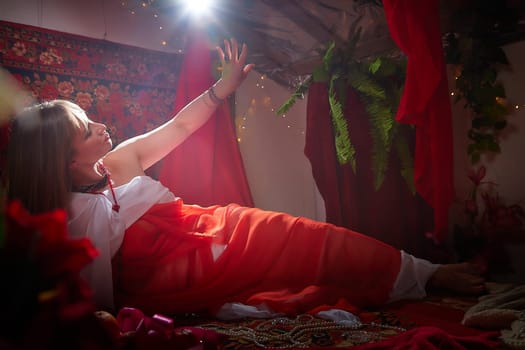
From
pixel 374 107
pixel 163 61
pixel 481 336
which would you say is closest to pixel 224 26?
pixel 163 61

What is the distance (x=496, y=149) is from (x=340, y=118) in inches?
27.2

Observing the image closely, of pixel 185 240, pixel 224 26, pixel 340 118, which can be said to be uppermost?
pixel 224 26

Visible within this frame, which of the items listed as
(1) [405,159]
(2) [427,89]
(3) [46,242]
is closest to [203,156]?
(1) [405,159]

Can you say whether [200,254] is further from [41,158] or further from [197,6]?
[197,6]

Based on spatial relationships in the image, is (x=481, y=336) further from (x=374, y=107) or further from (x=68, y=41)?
(x=68, y=41)

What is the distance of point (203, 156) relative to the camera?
2.11m

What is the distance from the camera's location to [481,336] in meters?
0.96

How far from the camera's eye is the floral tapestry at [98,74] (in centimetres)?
182

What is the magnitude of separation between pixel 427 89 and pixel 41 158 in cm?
114

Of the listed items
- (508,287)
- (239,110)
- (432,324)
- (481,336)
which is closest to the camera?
(481,336)

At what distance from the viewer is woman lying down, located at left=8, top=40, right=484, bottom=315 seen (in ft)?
4.02

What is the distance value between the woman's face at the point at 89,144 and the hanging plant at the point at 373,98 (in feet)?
2.93

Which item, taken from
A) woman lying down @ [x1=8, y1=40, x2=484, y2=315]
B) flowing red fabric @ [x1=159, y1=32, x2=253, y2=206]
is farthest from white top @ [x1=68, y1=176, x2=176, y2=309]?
flowing red fabric @ [x1=159, y1=32, x2=253, y2=206]

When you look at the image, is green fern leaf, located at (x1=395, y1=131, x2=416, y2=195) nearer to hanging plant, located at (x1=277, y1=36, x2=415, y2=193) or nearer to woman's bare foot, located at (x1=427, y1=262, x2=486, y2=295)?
hanging plant, located at (x1=277, y1=36, x2=415, y2=193)
